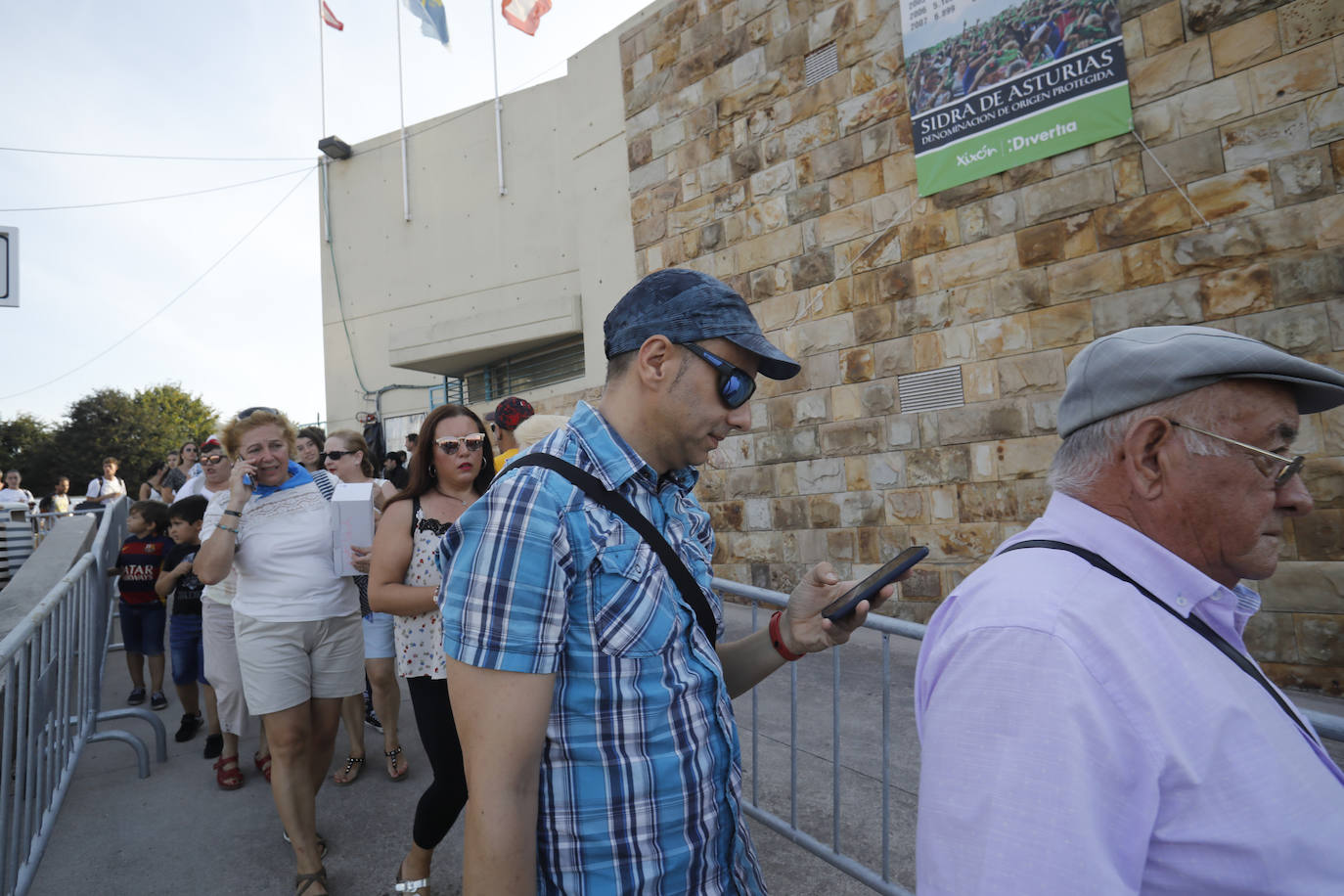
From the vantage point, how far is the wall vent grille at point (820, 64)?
267 inches

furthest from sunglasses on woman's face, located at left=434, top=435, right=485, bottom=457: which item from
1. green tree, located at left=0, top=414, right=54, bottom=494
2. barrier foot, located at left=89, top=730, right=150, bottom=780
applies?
green tree, located at left=0, top=414, right=54, bottom=494

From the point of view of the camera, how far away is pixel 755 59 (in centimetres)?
739

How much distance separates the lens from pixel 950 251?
612 cm

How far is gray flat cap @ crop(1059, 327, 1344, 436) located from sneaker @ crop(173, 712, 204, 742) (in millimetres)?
5865

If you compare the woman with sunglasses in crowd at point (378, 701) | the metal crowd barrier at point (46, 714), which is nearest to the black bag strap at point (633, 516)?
the metal crowd barrier at point (46, 714)

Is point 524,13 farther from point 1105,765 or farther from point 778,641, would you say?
point 1105,765

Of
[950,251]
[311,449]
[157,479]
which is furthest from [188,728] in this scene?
[950,251]

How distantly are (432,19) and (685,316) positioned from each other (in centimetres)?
1922

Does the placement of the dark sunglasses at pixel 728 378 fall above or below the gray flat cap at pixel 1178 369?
above

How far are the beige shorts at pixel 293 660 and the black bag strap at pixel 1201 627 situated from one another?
10.4 feet

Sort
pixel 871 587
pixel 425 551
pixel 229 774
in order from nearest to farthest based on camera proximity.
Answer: pixel 871 587 → pixel 425 551 → pixel 229 774

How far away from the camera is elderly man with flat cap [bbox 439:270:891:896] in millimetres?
1201

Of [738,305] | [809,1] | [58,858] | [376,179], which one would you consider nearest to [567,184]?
[376,179]

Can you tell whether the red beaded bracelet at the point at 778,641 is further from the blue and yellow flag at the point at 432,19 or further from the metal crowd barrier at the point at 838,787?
the blue and yellow flag at the point at 432,19
